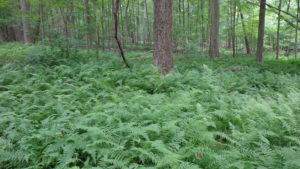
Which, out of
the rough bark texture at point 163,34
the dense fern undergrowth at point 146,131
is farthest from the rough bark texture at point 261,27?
the rough bark texture at point 163,34

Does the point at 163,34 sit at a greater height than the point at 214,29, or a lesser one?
lesser

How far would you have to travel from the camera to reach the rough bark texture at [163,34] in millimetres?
7012

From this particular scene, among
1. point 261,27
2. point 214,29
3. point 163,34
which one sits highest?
point 214,29

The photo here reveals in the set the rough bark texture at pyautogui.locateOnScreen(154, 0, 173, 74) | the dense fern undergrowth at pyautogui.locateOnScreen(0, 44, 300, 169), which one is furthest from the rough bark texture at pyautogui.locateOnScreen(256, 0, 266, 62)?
the rough bark texture at pyautogui.locateOnScreen(154, 0, 173, 74)

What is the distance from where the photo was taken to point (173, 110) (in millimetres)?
4113

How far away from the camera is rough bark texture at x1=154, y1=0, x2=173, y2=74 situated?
276 inches

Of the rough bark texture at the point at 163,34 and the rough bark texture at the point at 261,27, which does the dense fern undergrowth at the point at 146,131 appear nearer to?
the rough bark texture at the point at 163,34

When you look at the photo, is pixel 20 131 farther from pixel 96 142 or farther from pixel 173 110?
pixel 173 110

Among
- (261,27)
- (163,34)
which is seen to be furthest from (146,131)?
(261,27)

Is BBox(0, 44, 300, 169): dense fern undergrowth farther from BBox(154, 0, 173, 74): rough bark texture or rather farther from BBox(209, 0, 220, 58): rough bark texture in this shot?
BBox(209, 0, 220, 58): rough bark texture

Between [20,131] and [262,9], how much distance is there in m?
11.5

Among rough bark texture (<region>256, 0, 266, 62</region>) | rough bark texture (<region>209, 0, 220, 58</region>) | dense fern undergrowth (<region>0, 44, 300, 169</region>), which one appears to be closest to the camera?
dense fern undergrowth (<region>0, 44, 300, 169</region>)

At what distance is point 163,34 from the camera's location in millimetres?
7215

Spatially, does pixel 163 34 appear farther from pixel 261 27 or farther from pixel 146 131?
pixel 261 27
